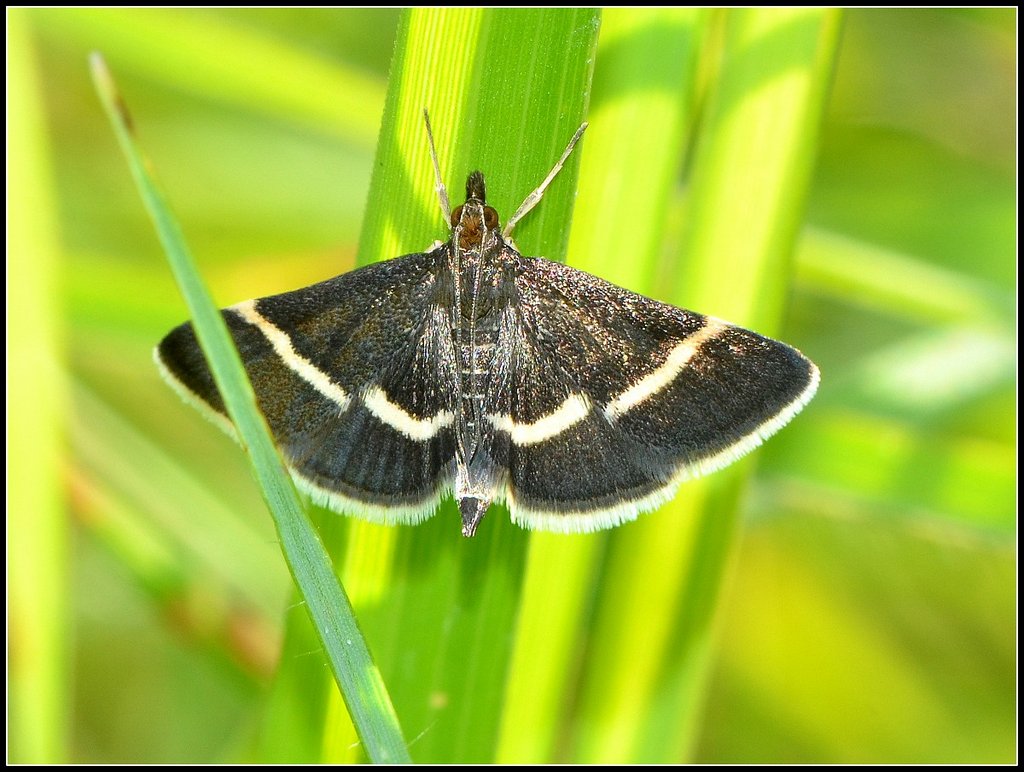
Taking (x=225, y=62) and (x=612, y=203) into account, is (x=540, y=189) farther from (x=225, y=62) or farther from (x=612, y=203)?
(x=225, y=62)

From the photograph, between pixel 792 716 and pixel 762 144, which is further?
pixel 792 716

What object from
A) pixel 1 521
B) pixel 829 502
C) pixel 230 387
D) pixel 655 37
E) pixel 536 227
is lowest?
pixel 1 521

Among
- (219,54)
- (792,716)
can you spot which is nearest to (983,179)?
(792,716)

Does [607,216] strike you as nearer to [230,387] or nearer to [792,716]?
[230,387]

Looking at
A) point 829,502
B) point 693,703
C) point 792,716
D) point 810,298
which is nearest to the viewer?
point 693,703

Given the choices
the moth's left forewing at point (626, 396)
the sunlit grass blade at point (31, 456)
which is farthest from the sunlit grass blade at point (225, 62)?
the moth's left forewing at point (626, 396)

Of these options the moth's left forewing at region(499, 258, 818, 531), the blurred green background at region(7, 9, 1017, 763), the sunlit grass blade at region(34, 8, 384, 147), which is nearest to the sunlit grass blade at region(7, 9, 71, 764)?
the blurred green background at region(7, 9, 1017, 763)

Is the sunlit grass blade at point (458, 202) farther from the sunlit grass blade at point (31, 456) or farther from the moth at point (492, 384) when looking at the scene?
the sunlit grass blade at point (31, 456)

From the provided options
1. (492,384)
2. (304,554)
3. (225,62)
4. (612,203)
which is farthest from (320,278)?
(304,554)

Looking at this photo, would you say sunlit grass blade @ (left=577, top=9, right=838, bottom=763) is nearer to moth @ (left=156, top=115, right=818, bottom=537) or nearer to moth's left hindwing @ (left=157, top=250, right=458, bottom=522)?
moth @ (left=156, top=115, right=818, bottom=537)
